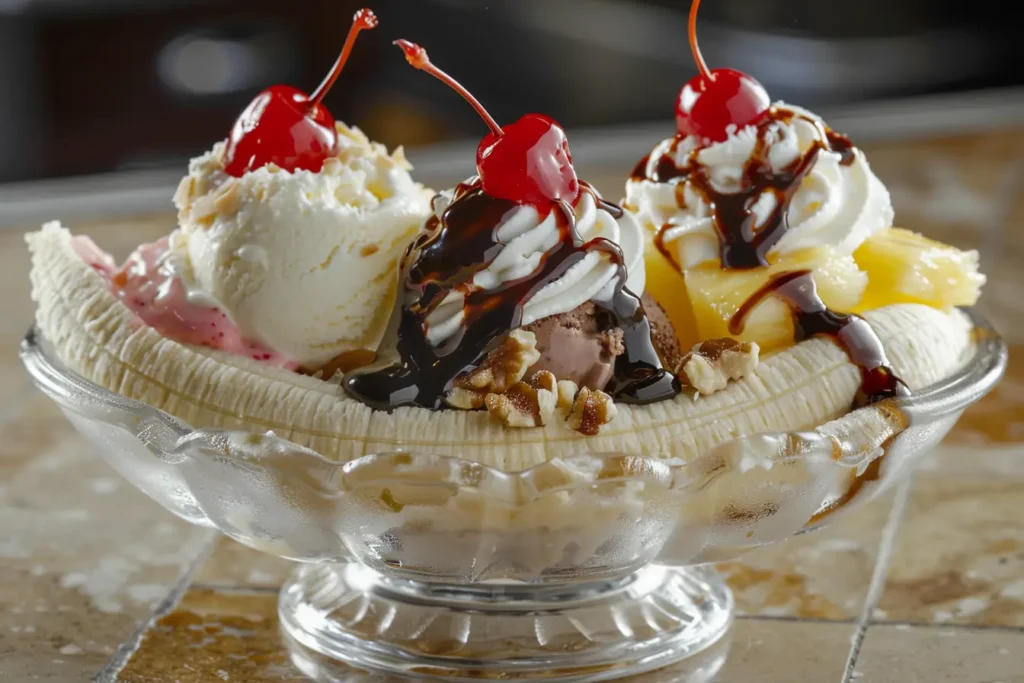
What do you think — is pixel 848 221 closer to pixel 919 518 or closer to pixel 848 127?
pixel 919 518

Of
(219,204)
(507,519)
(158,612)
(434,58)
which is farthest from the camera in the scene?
(434,58)

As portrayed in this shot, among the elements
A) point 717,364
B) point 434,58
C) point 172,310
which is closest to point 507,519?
point 717,364

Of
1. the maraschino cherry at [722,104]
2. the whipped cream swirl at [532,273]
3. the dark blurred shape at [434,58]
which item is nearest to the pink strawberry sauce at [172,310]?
the whipped cream swirl at [532,273]

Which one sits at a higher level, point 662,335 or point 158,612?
point 662,335

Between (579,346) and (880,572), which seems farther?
(880,572)

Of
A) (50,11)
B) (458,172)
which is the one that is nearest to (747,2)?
(458,172)

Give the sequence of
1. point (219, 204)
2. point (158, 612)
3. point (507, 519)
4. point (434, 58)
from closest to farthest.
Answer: point (507, 519)
point (219, 204)
point (158, 612)
point (434, 58)

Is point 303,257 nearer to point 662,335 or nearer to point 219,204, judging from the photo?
point 219,204
